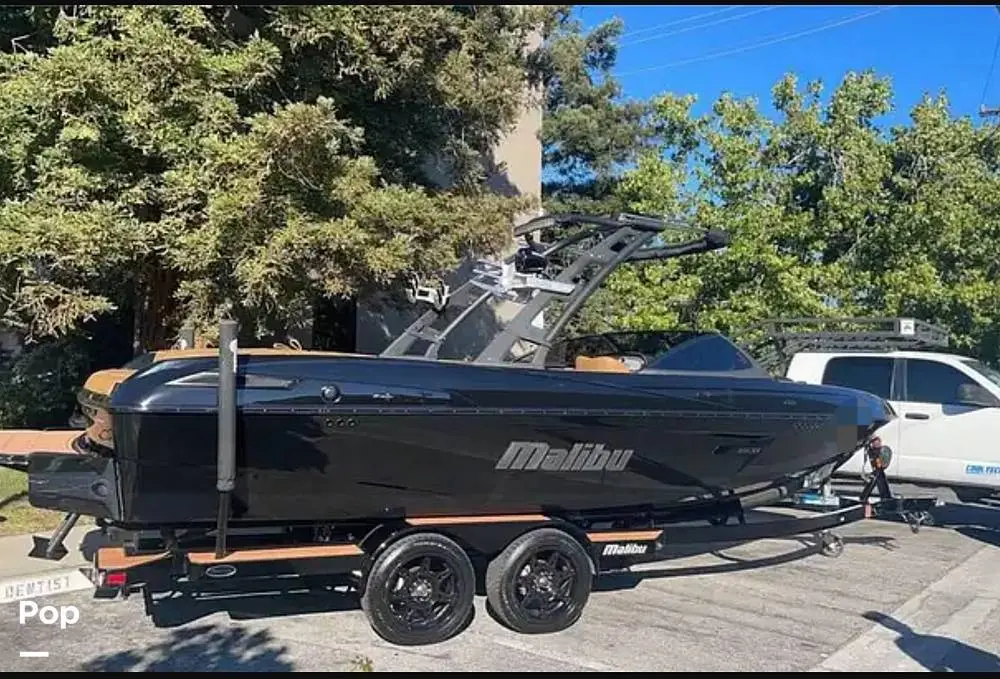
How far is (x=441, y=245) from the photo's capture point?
898cm

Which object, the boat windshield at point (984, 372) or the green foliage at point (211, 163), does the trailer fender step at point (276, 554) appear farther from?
the boat windshield at point (984, 372)

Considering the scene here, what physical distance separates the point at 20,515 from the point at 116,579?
13.3 ft

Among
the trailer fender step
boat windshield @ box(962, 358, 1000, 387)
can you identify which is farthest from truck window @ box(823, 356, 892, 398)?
the trailer fender step

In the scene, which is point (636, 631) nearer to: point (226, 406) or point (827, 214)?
point (226, 406)

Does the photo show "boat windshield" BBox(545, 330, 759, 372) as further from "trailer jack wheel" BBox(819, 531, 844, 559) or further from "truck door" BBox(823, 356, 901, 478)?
"truck door" BBox(823, 356, 901, 478)

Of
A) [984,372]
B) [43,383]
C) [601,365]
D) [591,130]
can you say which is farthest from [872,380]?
[591,130]

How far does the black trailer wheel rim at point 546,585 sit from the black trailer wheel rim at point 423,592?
431 mm

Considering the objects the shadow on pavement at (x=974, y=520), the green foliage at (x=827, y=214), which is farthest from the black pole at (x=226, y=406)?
the green foliage at (x=827, y=214)

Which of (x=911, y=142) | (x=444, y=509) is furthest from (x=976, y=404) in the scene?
(x=911, y=142)

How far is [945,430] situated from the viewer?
941cm

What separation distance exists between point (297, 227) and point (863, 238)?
12.2 meters

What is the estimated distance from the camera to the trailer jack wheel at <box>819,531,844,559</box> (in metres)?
7.67

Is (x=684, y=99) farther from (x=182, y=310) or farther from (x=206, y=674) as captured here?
(x=206, y=674)

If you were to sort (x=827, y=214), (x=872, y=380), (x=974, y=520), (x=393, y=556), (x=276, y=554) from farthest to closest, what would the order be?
(x=827, y=214)
(x=974, y=520)
(x=872, y=380)
(x=393, y=556)
(x=276, y=554)
